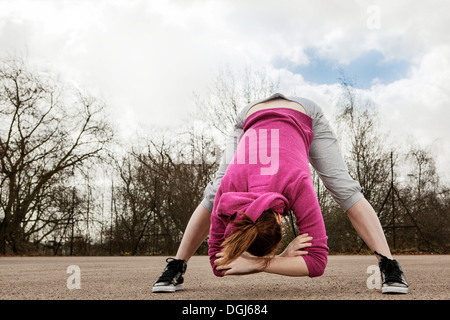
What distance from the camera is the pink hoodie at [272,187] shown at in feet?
7.57

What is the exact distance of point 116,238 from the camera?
17391 mm

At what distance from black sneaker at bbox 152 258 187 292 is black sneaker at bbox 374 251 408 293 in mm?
1247

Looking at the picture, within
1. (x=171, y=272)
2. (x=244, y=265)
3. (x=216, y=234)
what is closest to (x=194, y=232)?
(x=171, y=272)

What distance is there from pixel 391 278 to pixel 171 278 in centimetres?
132

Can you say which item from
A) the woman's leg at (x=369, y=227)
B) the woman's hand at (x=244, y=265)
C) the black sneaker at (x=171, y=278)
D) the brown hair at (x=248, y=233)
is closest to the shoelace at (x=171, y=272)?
the black sneaker at (x=171, y=278)

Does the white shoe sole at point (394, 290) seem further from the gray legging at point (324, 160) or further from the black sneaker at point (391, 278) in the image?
the gray legging at point (324, 160)

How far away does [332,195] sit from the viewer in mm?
3074

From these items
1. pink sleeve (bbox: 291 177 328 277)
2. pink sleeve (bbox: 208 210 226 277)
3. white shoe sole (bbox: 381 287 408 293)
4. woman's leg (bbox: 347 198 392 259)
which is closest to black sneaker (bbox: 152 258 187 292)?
pink sleeve (bbox: 208 210 226 277)

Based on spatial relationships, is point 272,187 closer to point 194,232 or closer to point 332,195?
point 332,195

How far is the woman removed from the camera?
2879 millimetres

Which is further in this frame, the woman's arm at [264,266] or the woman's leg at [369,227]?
the woman's leg at [369,227]

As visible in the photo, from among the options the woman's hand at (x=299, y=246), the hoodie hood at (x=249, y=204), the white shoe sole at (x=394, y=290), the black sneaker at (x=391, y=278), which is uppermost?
the hoodie hood at (x=249, y=204)

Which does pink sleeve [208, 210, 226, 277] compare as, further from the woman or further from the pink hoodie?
the woman

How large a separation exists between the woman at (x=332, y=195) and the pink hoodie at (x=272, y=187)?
1.08ft
